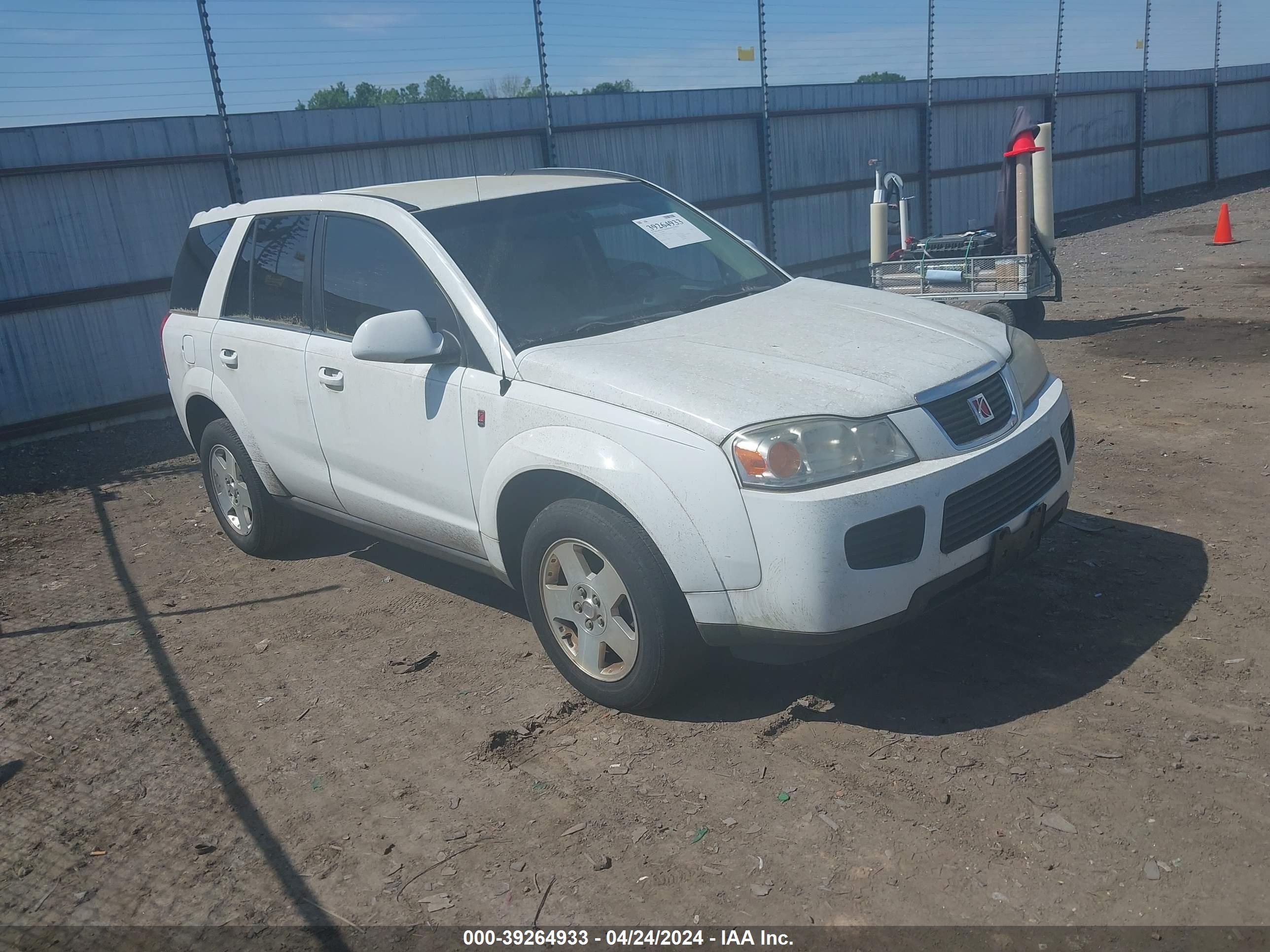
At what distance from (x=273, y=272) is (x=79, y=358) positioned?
5.32 metres

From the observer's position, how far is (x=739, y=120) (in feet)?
47.8

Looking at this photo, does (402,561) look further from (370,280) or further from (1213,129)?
(1213,129)

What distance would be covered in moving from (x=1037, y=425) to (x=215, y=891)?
3.14 metres

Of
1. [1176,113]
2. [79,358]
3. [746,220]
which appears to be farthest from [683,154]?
[1176,113]

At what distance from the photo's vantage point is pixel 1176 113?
24172 millimetres

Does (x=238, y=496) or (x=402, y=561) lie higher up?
(x=238, y=496)

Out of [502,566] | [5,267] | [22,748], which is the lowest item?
[22,748]

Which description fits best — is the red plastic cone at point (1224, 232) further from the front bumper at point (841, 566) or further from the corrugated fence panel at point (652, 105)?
the front bumper at point (841, 566)

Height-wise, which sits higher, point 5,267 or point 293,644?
point 5,267

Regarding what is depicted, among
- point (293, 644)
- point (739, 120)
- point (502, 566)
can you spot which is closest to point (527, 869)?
point (502, 566)

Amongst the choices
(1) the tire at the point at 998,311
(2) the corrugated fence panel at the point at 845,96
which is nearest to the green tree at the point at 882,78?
(2) the corrugated fence panel at the point at 845,96

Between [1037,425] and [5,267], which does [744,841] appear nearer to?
[1037,425]

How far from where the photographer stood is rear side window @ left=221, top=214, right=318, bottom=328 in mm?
5078

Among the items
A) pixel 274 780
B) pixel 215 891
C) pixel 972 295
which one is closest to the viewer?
pixel 215 891
